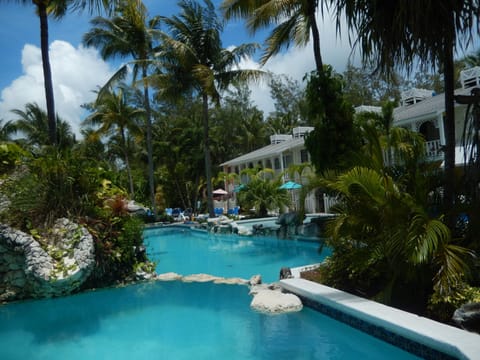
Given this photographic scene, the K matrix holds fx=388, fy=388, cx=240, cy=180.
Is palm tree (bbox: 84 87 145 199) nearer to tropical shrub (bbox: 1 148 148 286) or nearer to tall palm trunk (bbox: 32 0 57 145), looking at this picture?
tall palm trunk (bbox: 32 0 57 145)

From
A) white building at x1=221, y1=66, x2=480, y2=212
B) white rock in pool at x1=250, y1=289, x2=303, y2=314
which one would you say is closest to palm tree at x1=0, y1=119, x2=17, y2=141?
white building at x1=221, y1=66, x2=480, y2=212

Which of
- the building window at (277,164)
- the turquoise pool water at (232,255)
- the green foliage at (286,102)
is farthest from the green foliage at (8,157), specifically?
the green foliage at (286,102)

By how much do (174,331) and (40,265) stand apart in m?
3.88

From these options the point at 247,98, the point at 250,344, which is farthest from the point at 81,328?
the point at 247,98

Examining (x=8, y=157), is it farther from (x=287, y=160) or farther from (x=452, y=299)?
(x=287, y=160)

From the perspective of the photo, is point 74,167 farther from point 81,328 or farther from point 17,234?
point 81,328

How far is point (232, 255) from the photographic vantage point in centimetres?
1428

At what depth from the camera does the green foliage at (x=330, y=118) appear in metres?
13.4

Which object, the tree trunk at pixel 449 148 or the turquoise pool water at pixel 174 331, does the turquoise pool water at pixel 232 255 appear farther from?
the tree trunk at pixel 449 148

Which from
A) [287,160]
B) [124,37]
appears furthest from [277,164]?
[124,37]

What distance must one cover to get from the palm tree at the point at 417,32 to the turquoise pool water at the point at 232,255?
5.31 metres

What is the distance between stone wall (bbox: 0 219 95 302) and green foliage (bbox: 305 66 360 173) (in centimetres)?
813

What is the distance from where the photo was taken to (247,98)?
43.2m

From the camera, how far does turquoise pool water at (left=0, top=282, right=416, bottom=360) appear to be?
214 inches
